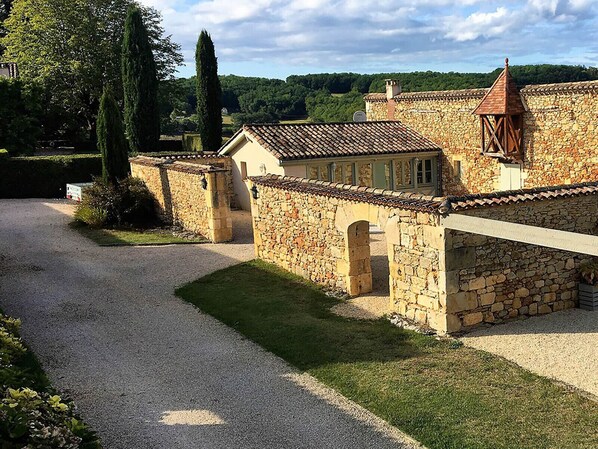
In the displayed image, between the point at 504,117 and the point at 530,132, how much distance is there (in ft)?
3.21

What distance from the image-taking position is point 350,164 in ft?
77.4

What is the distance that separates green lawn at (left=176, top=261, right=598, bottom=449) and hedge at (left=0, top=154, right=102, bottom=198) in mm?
18067

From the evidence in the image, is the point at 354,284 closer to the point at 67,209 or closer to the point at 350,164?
the point at 350,164

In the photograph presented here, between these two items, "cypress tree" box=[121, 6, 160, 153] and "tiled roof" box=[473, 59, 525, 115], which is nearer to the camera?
"tiled roof" box=[473, 59, 525, 115]

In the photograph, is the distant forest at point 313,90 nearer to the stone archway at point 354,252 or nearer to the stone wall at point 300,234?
the stone wall at point 300,234

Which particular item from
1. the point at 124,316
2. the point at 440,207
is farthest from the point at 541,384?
the point at 124,316

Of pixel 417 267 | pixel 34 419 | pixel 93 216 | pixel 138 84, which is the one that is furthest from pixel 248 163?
pixel 34 419

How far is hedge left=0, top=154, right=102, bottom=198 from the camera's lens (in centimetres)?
2947

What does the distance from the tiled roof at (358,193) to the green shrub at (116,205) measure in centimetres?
781

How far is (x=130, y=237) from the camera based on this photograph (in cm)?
2172

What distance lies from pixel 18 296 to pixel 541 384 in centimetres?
1140

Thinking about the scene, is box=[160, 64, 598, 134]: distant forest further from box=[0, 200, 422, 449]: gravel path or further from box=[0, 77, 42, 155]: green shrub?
box=[0, 200, 422, 449]: gravel path

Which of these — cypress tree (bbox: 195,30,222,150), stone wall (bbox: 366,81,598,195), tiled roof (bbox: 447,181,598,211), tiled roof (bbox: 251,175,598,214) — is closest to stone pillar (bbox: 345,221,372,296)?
tiled roof (bbox: 251,175,598,214)

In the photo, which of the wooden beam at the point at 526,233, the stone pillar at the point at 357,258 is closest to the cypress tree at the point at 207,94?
the stone pillar at the point at 357,258
